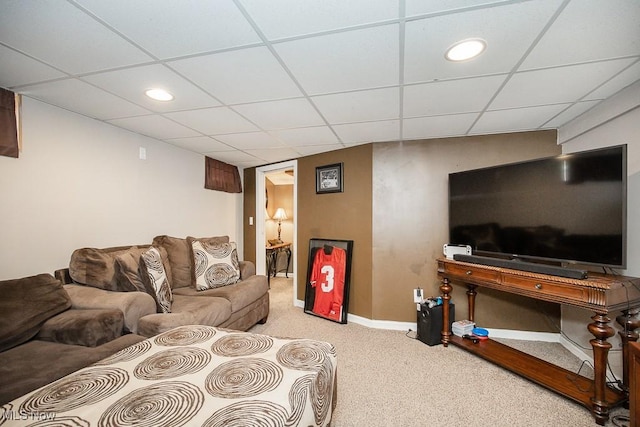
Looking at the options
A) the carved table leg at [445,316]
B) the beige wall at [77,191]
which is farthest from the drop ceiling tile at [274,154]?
the carved table leg at [445,316]

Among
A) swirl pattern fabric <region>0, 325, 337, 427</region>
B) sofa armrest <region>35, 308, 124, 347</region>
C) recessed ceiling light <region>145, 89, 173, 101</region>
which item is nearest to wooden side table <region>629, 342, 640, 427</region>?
swirl pattern fabric <region>0, 325, 337, 427</region>

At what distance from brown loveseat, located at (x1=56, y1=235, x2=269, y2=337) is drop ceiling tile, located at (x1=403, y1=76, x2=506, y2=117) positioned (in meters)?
2.36

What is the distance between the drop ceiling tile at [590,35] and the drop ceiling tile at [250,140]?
227cm

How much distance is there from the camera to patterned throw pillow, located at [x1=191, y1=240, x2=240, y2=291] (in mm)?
2750

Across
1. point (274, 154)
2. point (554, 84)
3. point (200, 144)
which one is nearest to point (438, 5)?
point (554, 84)

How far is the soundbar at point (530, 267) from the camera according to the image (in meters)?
1.72

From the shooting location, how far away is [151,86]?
5.88 feet

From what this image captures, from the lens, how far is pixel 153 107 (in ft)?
7.03

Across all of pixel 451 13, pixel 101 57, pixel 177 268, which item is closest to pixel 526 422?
pixel 451 13

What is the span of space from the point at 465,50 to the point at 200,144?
2887 mm

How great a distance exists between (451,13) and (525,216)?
177cm

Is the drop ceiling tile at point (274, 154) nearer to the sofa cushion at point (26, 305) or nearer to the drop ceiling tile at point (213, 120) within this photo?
the drop ceiling tile at point (213, 120)

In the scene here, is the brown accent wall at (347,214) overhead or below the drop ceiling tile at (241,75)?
below

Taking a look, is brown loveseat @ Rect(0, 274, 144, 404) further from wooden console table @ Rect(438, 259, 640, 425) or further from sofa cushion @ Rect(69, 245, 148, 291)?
wooden console table @ Rect(438, 259, 640, 425)
